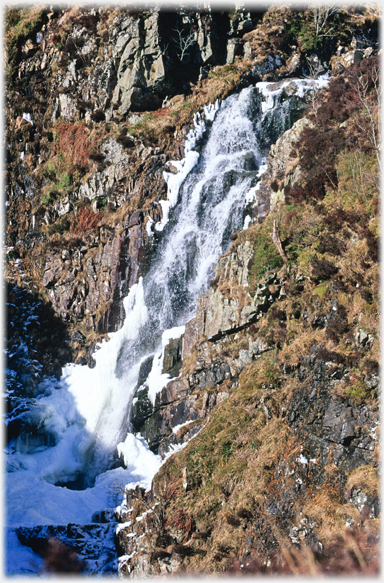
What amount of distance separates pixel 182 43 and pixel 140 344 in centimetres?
2770

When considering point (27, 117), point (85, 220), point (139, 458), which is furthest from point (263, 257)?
point (27, 117)

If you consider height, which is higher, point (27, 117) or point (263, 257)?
point (27, 117)

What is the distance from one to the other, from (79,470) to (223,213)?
17652 mm

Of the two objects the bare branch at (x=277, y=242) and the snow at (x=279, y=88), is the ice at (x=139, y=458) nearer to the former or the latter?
the bare branch at (x=277, y=242)

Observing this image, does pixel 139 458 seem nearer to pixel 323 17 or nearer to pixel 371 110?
pixel 371 110

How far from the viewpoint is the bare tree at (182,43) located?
42375mm

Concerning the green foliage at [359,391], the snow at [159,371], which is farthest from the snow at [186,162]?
the green foliage at [359,391]

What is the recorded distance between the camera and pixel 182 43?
42.6m

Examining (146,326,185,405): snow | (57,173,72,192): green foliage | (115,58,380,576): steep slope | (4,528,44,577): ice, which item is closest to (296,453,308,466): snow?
(115,58,380,576): steep slope

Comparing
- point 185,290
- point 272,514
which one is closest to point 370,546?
point 272,514

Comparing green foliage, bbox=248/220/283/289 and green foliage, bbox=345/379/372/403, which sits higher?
green foliage, bbox=248/220/283/289

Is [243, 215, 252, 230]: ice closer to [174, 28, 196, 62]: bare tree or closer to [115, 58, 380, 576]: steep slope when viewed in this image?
[115, 58, 380, 576]: steep slope

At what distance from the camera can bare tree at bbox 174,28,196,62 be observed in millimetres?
42375

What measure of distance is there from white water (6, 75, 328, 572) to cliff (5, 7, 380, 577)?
0.91m
